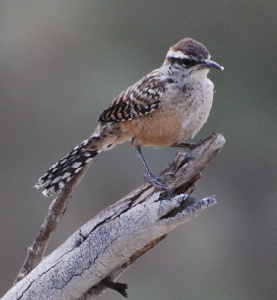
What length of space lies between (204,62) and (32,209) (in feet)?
16.3

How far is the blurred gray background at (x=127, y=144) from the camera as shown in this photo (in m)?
8.46

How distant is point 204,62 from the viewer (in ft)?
13.5

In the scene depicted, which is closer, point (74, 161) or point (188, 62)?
point (188, 62)

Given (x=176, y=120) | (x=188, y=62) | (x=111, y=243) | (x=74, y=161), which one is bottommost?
(x=111, y=243)

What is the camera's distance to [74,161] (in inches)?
172

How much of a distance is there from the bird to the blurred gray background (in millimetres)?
3751

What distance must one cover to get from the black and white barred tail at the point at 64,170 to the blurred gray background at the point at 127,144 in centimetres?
376

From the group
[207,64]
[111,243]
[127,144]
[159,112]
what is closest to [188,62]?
[207,64]

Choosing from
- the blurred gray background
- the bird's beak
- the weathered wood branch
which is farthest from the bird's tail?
the blurred gray background

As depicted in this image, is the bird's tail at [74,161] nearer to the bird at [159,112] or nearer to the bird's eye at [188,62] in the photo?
the bird at [159,112]

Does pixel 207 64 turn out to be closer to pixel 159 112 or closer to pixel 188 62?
pixel 188 62

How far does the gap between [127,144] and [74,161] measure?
468cm

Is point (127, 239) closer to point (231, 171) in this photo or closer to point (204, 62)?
point (204, 62)

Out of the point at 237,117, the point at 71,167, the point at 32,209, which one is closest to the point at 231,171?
the point at 237,117
